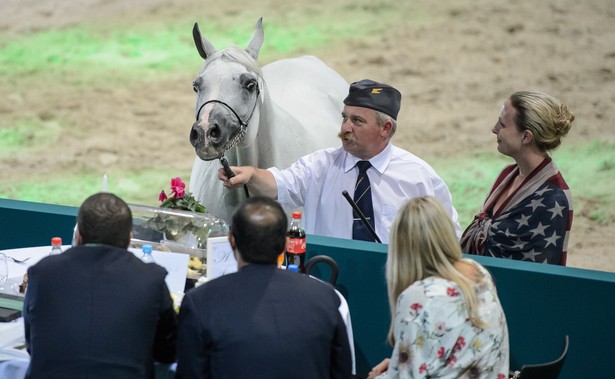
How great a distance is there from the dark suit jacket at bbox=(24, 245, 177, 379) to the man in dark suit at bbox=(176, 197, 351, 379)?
151 mm

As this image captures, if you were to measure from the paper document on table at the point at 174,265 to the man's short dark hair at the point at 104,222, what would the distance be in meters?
0.83

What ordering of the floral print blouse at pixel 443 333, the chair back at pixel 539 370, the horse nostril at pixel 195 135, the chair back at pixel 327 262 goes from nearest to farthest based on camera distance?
the floral print blouse at pixel 443 333, the chair back at pixel 539 370, the chair back at pixel 327 262, the horse nostril at pixel 195 135

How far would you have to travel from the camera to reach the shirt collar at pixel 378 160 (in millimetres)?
5121

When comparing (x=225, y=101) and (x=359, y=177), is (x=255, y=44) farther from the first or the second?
(x=359, y=177)

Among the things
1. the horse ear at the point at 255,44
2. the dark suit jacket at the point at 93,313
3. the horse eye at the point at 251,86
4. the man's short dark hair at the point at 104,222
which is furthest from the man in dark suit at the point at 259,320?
the horse ear at the point at 255,44

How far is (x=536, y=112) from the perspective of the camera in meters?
4.59

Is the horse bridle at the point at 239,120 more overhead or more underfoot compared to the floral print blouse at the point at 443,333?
more overhead

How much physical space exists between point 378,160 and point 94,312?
232 cm

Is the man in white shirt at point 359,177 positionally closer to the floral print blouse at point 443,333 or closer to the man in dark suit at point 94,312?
the floral print blouse at point 443,333

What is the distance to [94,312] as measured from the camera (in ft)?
10.3

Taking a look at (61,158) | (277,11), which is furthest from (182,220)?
(277,11)

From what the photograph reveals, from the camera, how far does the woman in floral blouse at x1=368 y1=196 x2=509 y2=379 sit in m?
3.26

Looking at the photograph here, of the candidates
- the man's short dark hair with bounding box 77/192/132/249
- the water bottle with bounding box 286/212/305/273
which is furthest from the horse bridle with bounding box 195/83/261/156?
the man's short dark hair with bounding box 77/192/132/249

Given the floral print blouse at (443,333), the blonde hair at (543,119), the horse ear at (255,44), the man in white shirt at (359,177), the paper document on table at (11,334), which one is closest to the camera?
the floral print blouse at (443,333)
